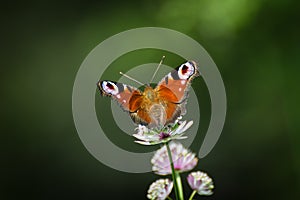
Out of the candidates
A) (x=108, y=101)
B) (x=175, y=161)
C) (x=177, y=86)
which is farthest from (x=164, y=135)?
(x=108, y=101)

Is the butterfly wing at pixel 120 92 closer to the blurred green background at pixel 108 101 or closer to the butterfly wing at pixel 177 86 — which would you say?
the butterfly wing at pixel 177 86

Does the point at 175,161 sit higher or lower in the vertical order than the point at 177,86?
lower

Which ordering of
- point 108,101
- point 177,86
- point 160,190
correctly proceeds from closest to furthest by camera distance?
point 160,190
point 177,86
point 108,101

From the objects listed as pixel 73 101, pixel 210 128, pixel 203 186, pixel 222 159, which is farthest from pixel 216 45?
pixel 203 186

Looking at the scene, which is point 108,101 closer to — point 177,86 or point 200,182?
point 177,86

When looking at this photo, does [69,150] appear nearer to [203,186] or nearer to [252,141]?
[252,141]
